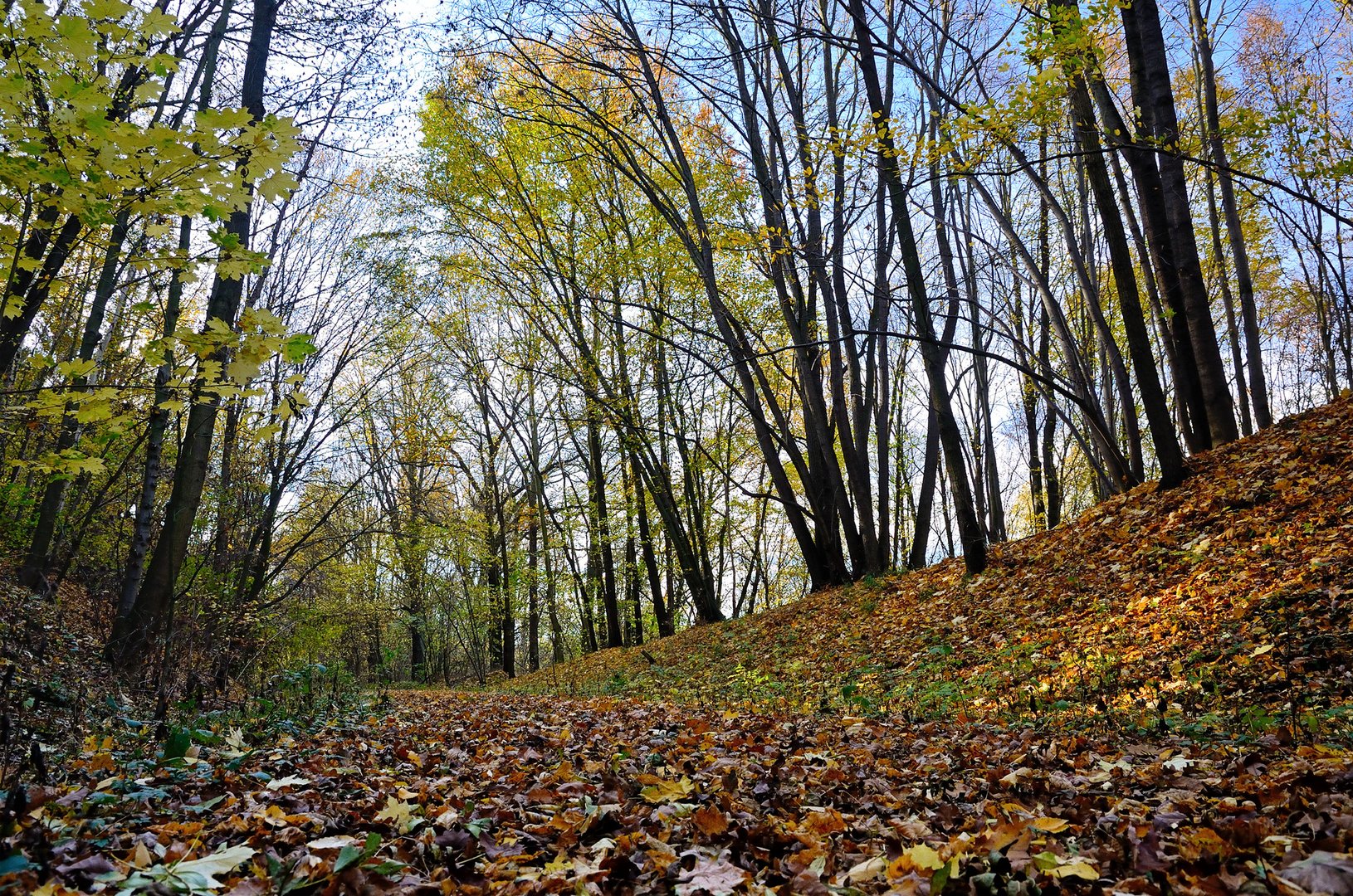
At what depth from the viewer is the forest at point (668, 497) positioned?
7.75ft

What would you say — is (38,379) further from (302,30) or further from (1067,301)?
(1067,301)

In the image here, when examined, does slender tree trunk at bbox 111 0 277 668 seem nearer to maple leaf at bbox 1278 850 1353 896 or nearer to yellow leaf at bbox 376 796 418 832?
yellow leaf at bbox 376 796 418 832

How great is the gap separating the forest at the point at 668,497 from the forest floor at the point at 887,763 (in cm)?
3

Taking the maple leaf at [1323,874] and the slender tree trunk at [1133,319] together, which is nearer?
the maple leaf at [1323,874]

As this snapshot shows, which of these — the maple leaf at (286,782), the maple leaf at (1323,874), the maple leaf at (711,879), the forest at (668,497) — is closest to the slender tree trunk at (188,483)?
the forest at (668,497)

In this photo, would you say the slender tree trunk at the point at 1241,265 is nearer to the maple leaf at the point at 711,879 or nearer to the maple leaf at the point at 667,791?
the maple leaf at the point at 667,791

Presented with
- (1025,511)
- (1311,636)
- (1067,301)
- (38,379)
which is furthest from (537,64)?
(1025,511)

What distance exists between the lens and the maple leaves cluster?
187 cm

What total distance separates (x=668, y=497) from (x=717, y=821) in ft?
40.5

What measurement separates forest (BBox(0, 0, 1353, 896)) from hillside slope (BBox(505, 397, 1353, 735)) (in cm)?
5

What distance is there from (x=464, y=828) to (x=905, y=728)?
9.91ft

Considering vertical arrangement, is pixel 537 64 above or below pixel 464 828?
above

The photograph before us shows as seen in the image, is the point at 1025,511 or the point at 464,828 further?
the point at 1025,511

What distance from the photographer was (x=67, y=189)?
2.94 meters
